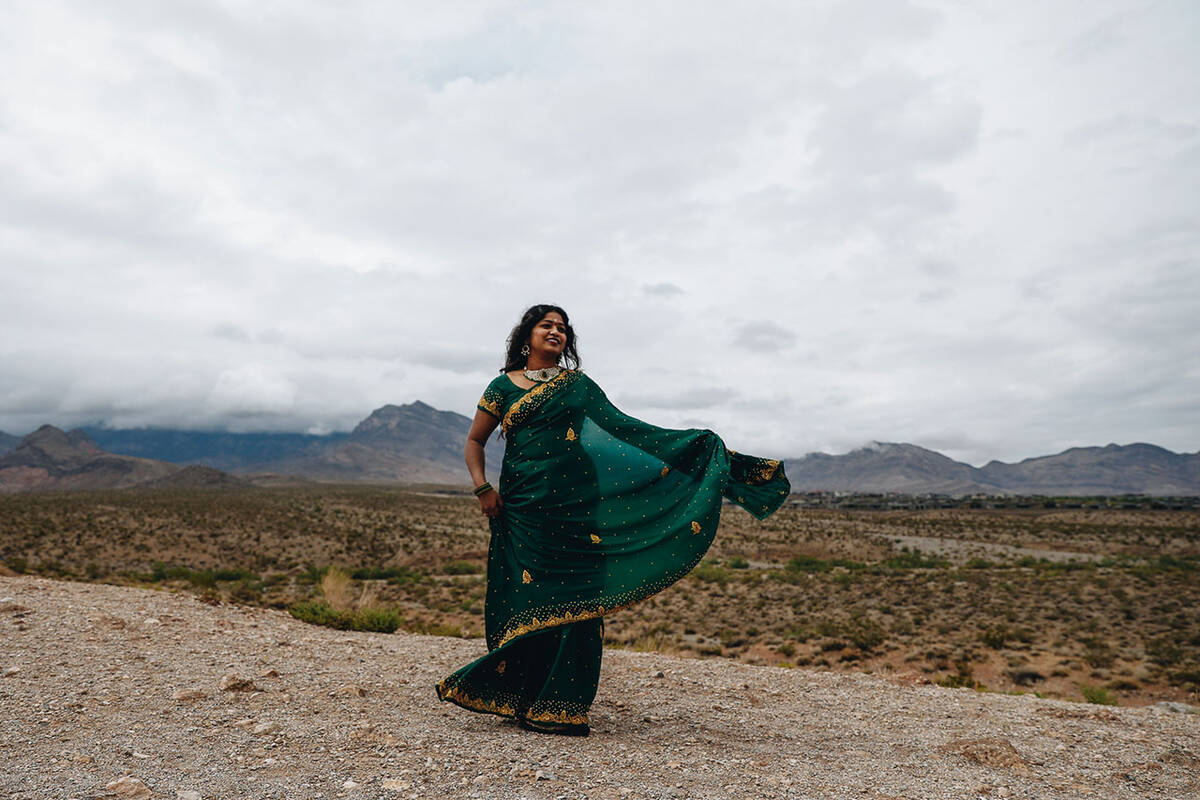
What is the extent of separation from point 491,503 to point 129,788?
234cm

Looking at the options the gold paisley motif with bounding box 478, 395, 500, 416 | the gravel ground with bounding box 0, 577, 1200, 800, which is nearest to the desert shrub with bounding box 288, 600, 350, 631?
the gravel ground with bounding box 0, 577, 1200, 800

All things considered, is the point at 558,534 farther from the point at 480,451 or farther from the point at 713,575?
the point at 713,575

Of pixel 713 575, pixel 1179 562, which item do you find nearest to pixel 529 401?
pixel 713 575

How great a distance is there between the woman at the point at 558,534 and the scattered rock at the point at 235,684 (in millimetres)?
1563

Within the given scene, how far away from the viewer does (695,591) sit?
20.2 m

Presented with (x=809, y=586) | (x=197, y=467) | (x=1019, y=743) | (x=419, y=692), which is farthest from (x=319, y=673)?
(x=197, y=467)

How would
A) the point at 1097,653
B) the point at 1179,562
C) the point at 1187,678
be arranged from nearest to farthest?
1. the point at 1187,678
2. the point at 1097,653
3. the point at 1179,562

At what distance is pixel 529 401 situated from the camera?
4613mm

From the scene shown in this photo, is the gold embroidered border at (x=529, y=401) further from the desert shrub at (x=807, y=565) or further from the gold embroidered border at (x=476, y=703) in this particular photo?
the desert shrub at (x=807, y=565)

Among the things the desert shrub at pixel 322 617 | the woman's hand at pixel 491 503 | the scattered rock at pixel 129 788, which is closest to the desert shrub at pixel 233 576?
the desert shrub at pixel 322 617

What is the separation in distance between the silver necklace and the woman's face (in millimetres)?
79

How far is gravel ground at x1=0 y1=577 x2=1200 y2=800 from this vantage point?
3.35 metres

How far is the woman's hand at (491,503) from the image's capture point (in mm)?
4488

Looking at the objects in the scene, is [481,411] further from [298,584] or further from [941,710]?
[298,584]
